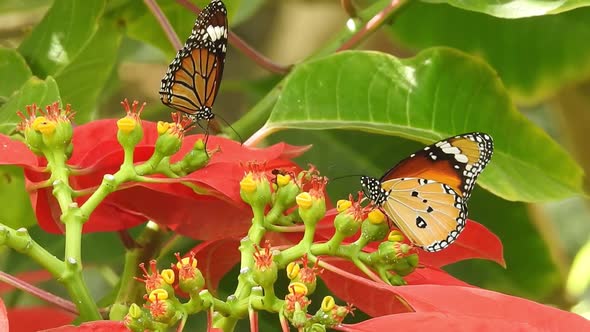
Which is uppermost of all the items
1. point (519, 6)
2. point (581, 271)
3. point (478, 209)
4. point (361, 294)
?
point (519, 6)

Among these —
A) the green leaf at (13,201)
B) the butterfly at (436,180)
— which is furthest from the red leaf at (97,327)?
the green leaf at (13,201)

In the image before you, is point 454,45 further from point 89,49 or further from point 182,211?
point 182,211

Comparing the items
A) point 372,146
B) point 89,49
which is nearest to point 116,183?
point 89,49

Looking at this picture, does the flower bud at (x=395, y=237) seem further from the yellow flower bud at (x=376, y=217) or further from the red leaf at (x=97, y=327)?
the red leaf at (x=97, y=327)

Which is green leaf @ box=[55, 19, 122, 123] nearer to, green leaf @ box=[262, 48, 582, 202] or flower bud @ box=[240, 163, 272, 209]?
green leaf @ box=[262, 48, 582, 202]

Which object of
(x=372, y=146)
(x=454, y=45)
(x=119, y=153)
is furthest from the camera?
(x=454, y=45)

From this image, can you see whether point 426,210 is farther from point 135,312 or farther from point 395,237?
point 135,312

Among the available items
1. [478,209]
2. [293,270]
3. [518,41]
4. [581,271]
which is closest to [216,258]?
[293,270]
